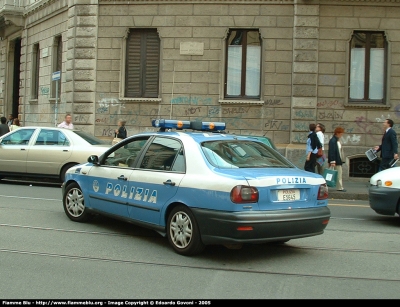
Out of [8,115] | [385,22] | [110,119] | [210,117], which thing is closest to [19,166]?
[110,119]

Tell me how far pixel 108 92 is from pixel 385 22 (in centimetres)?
882

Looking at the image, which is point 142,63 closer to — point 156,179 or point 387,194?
point 387,194

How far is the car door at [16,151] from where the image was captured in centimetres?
1416

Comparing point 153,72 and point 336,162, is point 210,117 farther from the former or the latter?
point 336,162

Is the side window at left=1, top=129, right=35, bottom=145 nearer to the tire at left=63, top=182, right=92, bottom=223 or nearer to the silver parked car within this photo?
the silver parked car

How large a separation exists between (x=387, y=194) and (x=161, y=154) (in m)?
4.14

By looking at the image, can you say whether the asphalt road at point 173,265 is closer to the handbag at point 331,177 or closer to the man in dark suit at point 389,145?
the handbag at point 331,177

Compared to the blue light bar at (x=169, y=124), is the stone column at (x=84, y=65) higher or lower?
higher

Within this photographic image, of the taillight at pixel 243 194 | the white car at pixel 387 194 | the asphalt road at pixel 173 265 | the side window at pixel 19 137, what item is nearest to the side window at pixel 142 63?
the side window at pixel 19 137

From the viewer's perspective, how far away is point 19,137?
14391 mm

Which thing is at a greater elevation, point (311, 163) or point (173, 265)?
point (311, 163)

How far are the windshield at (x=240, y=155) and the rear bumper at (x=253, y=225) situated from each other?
685mm

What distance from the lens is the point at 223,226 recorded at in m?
6.29

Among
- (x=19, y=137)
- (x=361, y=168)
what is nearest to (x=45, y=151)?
(x=19, y=137)
